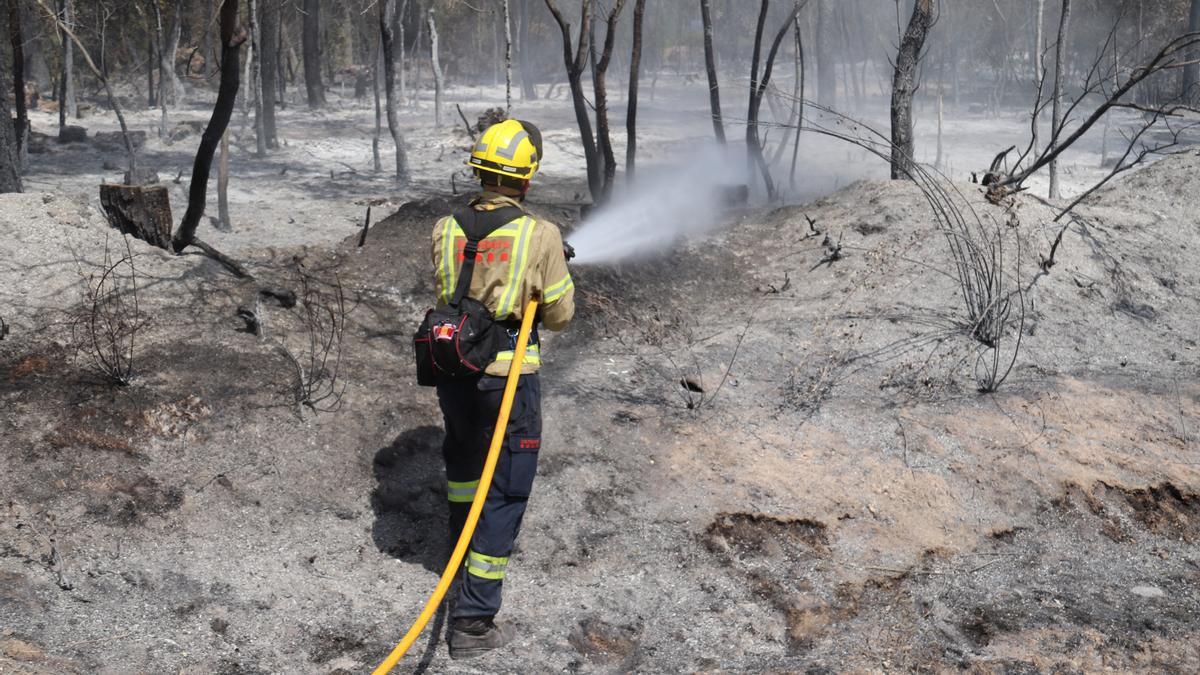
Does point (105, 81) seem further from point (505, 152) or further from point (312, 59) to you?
point (312, 59)

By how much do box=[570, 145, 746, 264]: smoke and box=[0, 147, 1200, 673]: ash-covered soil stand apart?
1.58 meters

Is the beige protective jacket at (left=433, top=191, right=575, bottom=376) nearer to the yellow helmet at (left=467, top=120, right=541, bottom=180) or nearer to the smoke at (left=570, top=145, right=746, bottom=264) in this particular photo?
the yellow helmet at (left=467, top=120, right=541, bottom=180)

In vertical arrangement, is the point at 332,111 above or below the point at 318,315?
above

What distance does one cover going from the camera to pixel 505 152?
12.6 feet

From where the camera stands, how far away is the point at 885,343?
687 centimetres

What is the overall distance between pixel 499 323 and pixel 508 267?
0.22m

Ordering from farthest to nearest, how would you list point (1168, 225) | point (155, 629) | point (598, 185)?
point (598, 185) → point (1168, 225) → point (155, 629)

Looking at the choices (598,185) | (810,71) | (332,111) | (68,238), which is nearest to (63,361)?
(68,238)

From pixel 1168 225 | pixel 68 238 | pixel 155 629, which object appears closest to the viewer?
pixel 155 629

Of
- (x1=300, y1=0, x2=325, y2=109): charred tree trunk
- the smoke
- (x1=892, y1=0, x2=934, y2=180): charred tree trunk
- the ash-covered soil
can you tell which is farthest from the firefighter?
(x1=300, y1=0, x2=325, y2=109): charred tree trunk

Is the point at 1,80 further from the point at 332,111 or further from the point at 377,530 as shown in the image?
the point at 332,111

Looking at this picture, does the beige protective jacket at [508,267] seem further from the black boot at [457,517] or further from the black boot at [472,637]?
the black boot at [472,637]

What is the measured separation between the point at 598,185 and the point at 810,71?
27.1 metres

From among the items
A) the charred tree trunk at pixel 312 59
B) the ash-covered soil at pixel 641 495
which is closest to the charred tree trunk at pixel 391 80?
the ash-covered soil at pixel 641 495
